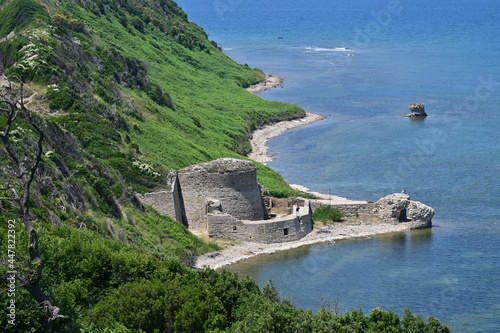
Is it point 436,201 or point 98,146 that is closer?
point 98,146

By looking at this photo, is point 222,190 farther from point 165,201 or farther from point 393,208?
point 393,208

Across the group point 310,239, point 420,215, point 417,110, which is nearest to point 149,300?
point 310,239

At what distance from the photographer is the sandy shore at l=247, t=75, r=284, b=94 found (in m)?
143

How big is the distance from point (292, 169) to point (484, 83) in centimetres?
6347

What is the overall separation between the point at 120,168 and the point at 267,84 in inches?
3558

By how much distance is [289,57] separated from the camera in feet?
632

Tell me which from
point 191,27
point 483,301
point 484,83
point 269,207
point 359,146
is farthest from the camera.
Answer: point 191,27

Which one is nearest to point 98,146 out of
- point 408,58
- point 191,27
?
point 191,27

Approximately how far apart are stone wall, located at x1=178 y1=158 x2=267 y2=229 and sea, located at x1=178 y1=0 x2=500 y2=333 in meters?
4.76

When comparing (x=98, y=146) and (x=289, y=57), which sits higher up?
(x=289, y=57)

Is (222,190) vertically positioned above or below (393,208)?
above

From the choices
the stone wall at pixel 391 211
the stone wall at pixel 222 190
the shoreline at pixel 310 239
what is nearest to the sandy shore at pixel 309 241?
the shoreline at pixel 310 239

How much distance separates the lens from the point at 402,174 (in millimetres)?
84625

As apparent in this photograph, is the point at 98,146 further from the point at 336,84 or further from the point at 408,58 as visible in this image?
the point at 408,58
